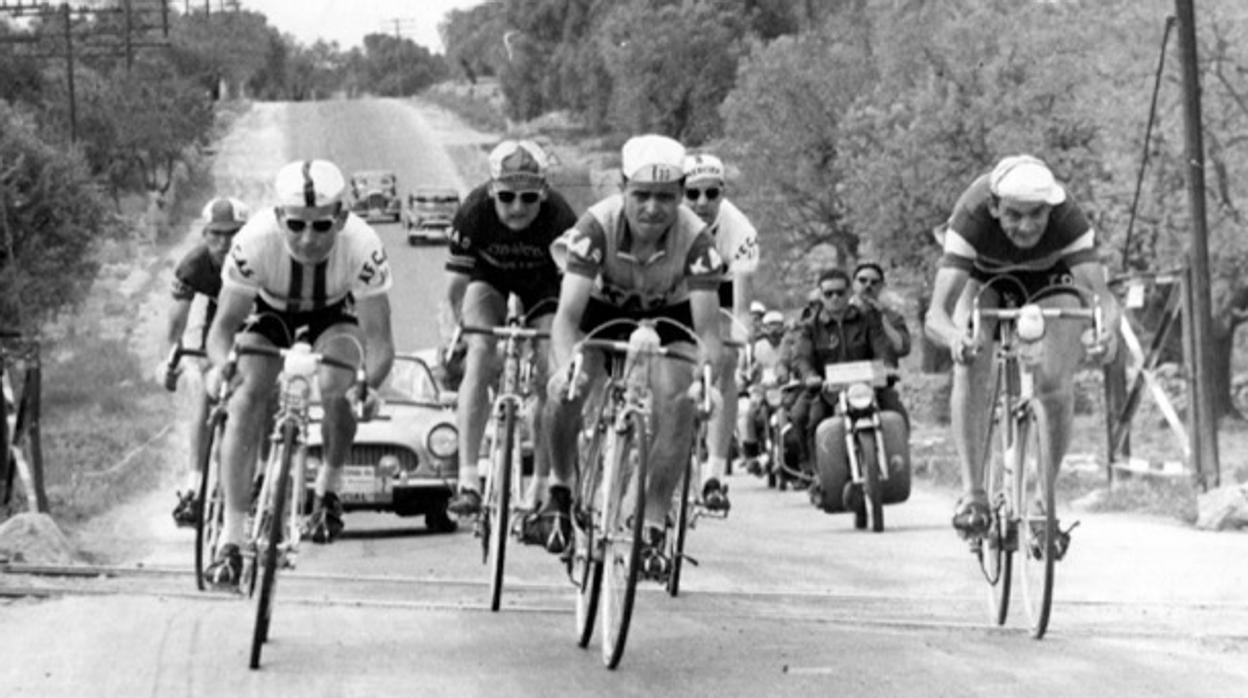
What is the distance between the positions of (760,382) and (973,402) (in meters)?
15.4

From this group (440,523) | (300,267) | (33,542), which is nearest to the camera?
(300,267)

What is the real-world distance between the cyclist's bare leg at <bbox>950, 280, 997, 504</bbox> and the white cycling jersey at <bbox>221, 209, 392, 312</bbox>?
3026 millimetres

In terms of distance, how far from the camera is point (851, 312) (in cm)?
2219

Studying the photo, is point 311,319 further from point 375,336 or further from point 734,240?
point 734,240

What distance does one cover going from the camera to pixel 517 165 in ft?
50.2

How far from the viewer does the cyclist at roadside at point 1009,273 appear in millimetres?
13203

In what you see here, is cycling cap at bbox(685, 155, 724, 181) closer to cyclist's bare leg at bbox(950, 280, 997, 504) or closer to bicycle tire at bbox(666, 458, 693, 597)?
bicycle tire at bbox(666, 458, 693, 597)

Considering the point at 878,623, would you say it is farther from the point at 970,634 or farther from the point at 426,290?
the point at 426,290

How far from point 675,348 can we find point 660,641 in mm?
1428

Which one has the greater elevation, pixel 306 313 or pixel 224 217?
pixel 224 217

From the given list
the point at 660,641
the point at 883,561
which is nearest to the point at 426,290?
the point at 883,561

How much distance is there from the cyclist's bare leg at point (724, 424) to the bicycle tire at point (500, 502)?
220 centimetres

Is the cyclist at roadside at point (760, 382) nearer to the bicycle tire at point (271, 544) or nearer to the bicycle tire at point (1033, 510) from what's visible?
the bicycle tire at point (1033, 510)

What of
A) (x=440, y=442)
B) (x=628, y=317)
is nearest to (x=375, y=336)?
(x=628, y=317)
